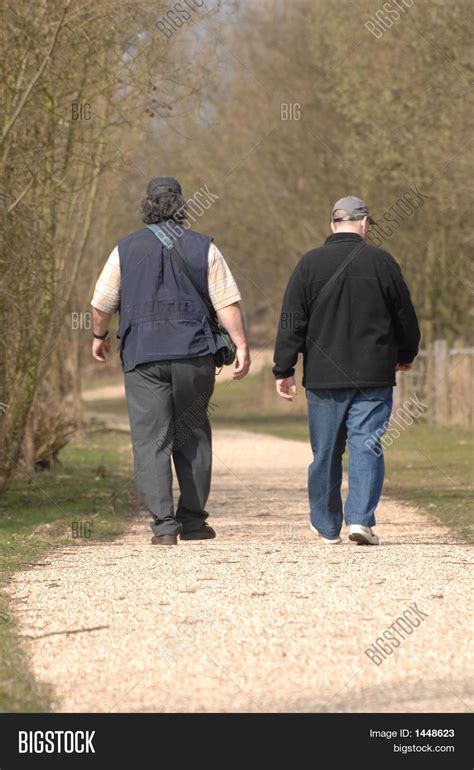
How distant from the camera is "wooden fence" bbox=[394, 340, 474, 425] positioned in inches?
1129

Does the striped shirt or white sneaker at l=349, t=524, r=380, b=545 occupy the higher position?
the striped shirt

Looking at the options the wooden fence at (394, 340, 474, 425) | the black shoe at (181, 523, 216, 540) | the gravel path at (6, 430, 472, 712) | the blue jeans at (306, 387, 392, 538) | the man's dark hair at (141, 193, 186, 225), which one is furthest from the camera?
the wooden fence at (394, 340, 474, 425)

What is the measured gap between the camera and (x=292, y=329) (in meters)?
9.24

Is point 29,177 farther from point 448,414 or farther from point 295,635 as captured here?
point 448,414

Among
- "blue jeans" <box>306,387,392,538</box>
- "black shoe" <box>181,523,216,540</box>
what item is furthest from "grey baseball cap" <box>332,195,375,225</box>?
"black shoe" <box>181,523,216,540</box>

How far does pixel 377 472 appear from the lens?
30.1 feet

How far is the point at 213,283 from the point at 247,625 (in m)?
3.39

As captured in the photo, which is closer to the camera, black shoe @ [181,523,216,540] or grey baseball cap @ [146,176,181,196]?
grey baseball cap @ [146,176,181,196]

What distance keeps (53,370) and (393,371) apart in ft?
57.2

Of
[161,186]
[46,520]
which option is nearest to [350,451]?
[161,186]

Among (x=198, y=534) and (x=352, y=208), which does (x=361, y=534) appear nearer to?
(x=198, y=534)

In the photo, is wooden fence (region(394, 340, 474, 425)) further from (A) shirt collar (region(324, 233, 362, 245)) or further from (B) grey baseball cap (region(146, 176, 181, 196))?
(B) grey baseball cap (region(146, 176, 181, 196))

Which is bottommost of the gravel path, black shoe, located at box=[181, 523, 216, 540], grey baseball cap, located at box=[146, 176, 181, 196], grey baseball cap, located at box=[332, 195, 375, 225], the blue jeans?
black shoe, located at box=[181, 523, 216, 540]

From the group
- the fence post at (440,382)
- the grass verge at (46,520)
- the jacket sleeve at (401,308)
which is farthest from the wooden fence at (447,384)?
the jacket sleeve at (401,308)
